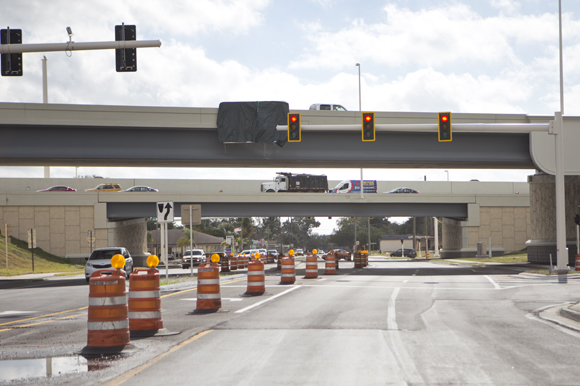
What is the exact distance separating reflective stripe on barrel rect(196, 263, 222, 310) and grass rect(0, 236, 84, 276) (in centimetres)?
2944

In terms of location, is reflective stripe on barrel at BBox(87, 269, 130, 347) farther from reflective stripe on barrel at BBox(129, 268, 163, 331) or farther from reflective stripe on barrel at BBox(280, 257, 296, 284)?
reflective stripe on barrel at BBox(280, 257, 296, 284)

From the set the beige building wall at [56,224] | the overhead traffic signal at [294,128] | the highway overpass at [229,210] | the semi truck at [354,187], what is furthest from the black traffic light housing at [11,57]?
the semi truck at [354,187]

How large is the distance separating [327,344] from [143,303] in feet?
11.2

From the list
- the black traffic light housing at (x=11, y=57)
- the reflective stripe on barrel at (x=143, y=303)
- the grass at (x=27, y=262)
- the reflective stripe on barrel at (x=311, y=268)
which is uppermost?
the black traffic light housing at (x=11, y=57)

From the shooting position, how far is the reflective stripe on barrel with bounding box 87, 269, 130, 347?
29.1 ft

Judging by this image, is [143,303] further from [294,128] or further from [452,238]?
[452,238]

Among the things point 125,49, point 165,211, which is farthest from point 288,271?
point 125,49

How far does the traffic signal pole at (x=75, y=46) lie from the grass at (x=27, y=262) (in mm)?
26239

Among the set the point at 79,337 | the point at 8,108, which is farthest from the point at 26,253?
the point at 79,337

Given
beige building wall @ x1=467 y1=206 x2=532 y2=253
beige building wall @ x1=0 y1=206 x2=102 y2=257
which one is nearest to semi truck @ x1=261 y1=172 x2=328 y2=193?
beige building wall @ x1=467 y1=206 x2=532 y2=253

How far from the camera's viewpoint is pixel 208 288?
1412 centimetres

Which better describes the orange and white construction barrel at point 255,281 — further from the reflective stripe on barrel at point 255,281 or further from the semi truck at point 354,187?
the semi truck at point 354,187

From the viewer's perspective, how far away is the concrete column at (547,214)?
36344 mm

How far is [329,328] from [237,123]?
22978mm
